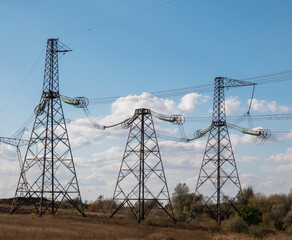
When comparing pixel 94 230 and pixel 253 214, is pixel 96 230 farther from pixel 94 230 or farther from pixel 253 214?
pixel 253 214

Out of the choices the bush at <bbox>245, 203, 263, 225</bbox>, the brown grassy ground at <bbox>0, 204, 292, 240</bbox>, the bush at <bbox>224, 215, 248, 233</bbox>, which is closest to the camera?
the brown grassy ground at <bbox>0, 204, 292, 240</bbox>

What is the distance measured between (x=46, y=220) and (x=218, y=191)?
22.8 metres

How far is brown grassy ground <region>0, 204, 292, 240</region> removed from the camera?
114ft

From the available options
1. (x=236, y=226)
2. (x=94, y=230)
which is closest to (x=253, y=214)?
(x=236, y=226)

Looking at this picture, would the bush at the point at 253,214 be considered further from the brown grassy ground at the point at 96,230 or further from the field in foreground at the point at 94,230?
the field in foreground at the point at 94,230

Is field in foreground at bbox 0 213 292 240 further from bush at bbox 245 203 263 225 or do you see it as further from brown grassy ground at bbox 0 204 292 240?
bush at bbox 245 203 263 225

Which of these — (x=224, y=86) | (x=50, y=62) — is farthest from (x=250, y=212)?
(x=50, y=62)

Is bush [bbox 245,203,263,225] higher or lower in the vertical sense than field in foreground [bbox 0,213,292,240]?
higher

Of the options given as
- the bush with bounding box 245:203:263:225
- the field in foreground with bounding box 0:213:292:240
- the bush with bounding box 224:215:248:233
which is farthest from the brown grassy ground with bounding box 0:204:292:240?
the bush with bounding box 245:203:263:225

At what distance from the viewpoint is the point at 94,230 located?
40.3 m

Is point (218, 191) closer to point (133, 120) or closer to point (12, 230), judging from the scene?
point (133, 120)

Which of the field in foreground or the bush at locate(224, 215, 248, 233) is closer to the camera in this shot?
the field in foreground

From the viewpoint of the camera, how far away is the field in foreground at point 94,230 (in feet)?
114

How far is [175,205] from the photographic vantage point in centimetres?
10112
